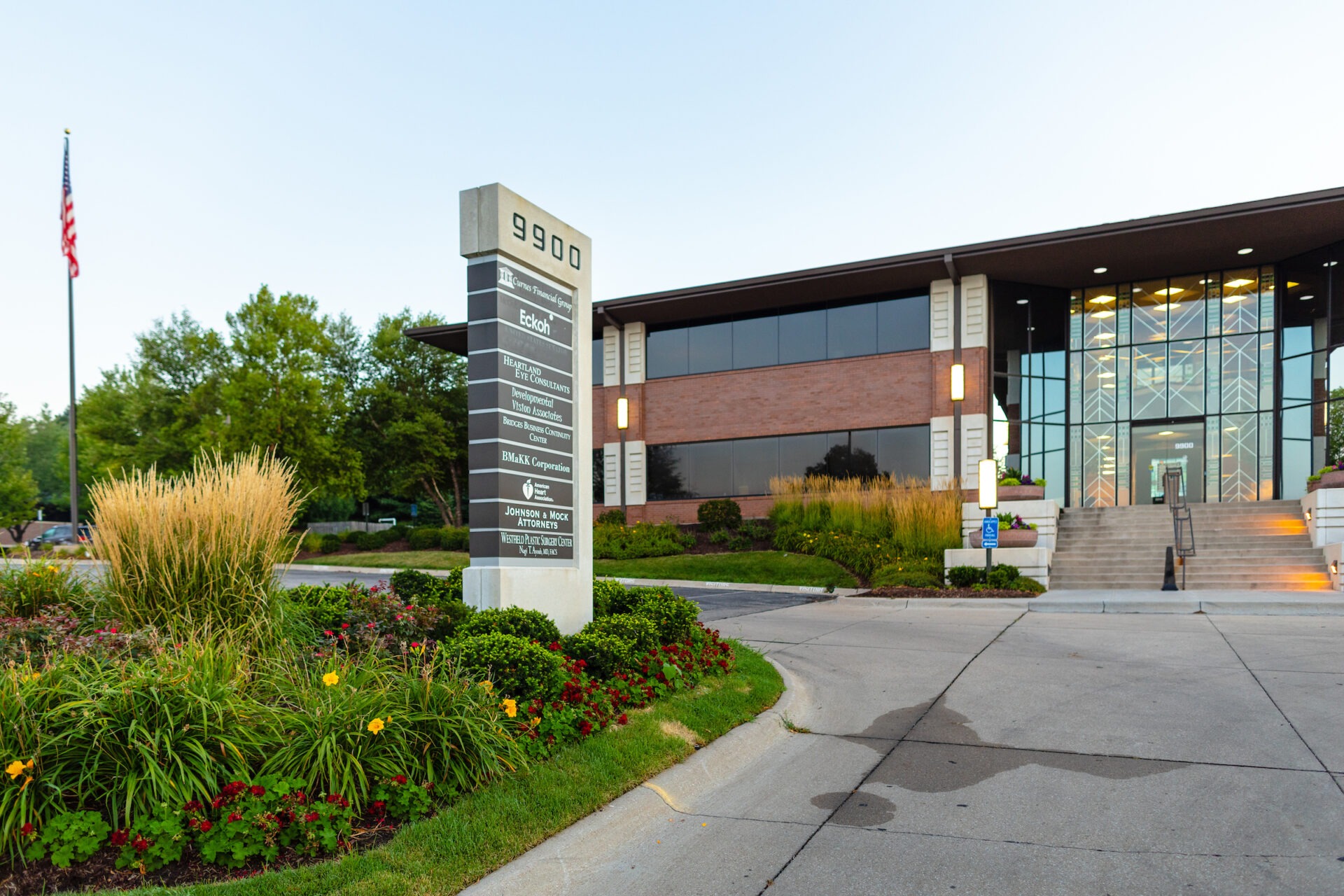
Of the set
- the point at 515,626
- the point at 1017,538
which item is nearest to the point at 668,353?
the point at 1017,538

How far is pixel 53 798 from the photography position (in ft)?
13.0

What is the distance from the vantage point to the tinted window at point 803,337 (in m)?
26.1

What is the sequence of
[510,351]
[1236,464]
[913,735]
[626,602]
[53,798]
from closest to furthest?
[53,798] < [913,735] < [510,351] < [626,602] < [1236,464]

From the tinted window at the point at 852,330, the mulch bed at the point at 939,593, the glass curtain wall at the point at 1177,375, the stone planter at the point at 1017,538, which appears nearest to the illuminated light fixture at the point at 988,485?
the stone planter at the point at 1017,538

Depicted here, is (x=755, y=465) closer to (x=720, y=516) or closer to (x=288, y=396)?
(x=720, y=516)

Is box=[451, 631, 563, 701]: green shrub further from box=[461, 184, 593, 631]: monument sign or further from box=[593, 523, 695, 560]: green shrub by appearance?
box=[593, 523, 695, 560]: green shrub

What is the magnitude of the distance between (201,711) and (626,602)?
5.07 meters

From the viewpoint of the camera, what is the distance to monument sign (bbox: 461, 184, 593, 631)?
759 cm

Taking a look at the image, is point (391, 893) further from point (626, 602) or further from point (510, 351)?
point (626, 602)

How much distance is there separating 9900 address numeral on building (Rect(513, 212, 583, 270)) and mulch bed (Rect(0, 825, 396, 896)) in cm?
557

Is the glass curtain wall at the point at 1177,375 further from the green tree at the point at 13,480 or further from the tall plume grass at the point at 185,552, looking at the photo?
the green tree at the point at 13,480

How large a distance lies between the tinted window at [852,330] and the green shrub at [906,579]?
28.8ft

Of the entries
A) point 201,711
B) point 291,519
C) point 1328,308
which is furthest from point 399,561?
point 1328,308

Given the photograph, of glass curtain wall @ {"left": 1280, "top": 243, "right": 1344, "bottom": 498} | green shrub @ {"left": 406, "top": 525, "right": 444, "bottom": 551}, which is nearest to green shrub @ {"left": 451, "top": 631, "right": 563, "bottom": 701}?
glass curtain wall @ {"left": 1280, "top": 243, "right": 1344, "bottom": 498}
